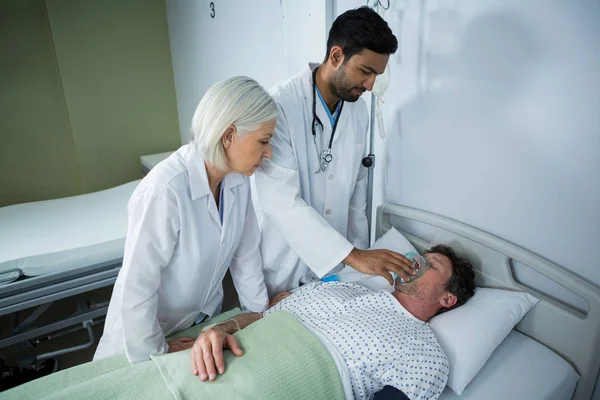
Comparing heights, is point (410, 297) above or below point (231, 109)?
below

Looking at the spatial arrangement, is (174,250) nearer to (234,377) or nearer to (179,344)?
(179,344)

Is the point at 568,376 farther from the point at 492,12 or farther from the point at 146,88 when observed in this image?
the point at 146,88

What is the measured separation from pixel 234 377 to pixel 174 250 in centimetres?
46

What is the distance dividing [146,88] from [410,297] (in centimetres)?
356

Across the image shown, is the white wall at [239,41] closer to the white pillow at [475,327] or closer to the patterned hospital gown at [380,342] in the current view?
the patterned hospital gown at [380,342]

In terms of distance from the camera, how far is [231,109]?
1.18 metres

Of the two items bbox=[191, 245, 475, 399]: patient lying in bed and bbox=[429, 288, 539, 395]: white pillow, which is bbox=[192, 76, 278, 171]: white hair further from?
bbox=[429, 288, 539, 395]: white pillow

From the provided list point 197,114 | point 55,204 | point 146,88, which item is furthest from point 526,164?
point 146,88

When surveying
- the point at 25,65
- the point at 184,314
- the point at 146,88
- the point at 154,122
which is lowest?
the point at 184,314

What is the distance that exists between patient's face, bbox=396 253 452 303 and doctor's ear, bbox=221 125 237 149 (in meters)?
0.85

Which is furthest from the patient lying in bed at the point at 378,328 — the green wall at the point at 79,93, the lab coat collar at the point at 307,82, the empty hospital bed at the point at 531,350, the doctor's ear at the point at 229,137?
the green wall at the point at 79,93

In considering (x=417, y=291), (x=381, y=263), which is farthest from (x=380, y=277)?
(x=381, y=263)

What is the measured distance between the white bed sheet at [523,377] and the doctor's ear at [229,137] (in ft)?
3.57

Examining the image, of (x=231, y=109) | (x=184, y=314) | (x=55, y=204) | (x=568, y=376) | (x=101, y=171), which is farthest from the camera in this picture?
(x=101, y=171)
